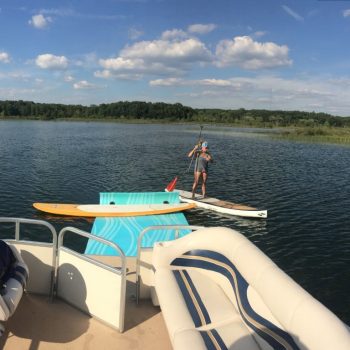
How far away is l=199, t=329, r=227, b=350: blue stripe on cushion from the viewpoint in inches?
182

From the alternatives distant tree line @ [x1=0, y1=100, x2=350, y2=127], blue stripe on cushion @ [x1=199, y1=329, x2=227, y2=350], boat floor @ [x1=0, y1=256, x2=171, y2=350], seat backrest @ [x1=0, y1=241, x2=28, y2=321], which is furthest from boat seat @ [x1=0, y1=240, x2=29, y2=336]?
distant tree line @ [x1=0, y1=100, x2=350, y2=127]

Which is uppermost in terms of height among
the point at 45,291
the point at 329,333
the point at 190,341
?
the point at 329,333

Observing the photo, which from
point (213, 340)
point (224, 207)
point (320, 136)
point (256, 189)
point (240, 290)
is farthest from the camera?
point (320, 136)

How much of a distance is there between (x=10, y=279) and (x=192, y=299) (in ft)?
9.44

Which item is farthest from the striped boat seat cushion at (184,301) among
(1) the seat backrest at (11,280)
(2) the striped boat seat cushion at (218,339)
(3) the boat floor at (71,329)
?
(1) the seat backrest at (11,280)

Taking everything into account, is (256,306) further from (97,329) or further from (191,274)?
(97,329)

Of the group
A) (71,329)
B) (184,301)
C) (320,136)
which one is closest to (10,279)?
(71,329)

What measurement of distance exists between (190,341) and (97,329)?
77.7 inches

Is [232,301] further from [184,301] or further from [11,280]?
[11,280]

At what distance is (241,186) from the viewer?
25188mm

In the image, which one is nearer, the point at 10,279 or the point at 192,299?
the point at 10,279

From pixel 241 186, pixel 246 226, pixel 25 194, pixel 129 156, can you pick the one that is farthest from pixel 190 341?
pixel 129 156

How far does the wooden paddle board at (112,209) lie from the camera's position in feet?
52.2

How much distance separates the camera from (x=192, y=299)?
5.69 meters
